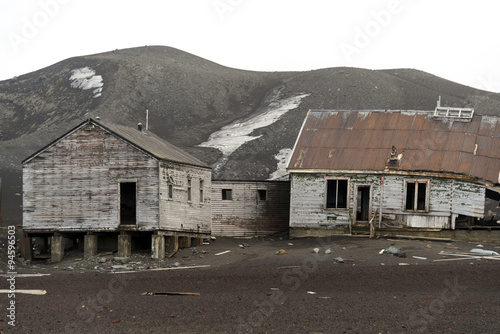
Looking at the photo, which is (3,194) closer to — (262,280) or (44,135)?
(44,135)

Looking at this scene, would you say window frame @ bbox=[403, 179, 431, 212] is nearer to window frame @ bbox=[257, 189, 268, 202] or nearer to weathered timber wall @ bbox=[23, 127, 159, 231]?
window frame @ bbox=[257, 189, 268, 202]

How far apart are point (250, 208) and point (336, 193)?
6501 millimetres

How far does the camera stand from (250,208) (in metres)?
39.5

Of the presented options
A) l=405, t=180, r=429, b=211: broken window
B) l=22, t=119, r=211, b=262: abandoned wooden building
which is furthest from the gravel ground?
l=405, t=180, r=429, b=211: broken window

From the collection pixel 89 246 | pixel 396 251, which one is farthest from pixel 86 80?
pixel 396 251

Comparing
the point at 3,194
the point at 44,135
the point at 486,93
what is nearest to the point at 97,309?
the point at 3,194

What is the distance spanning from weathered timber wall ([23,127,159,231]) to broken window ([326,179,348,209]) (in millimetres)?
9235

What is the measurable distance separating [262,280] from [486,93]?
87781 millimetres

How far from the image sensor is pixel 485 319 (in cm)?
1588

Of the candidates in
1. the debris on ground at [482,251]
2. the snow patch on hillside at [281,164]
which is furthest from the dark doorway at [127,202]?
the snow patch on hillside at [281,164]

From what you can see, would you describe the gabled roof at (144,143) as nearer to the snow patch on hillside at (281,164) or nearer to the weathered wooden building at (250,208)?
the weathered wooden building at (250,208)

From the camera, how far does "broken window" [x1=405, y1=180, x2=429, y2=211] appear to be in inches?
1323

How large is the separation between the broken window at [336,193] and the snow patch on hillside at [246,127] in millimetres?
28660

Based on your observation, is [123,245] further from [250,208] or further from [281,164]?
[281,164]
